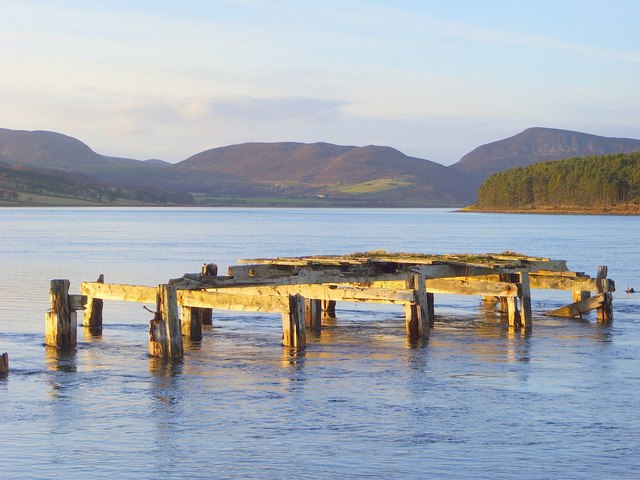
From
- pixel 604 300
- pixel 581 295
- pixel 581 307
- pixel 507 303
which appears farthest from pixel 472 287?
pixel 581 295

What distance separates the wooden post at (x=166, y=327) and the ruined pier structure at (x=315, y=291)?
0.02 m

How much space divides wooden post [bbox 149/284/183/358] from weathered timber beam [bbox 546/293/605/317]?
14.6 m

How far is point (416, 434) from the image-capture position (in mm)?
16969

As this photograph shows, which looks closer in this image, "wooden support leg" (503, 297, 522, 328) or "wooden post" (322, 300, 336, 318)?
"wooden support leg" (503, 297, 522, 328)

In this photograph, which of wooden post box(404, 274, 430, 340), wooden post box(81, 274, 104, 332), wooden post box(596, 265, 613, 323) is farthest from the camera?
wooden post box(596, 265, 613, 323)

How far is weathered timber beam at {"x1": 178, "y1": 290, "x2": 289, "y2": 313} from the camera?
24.0 metres

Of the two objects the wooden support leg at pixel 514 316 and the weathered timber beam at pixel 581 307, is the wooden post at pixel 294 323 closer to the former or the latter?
the wooden support leg at pixel 514 316

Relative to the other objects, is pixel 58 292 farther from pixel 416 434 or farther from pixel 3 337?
pixel 416 434

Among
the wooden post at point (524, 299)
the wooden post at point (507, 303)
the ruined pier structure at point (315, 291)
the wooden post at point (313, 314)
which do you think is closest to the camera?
the ruined pier structure at point (315, 291)

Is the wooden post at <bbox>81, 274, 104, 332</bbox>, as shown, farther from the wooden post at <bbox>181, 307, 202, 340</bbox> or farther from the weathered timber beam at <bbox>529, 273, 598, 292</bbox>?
the weathered timber beam at <bbox>529, 273, 598, 292</bbox>

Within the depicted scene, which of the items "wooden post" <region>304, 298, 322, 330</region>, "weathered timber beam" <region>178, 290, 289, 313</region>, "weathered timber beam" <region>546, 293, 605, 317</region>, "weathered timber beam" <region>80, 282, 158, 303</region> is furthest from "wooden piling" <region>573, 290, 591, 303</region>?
"weathered timber beam" <region>80, 282, 158, 303</region>

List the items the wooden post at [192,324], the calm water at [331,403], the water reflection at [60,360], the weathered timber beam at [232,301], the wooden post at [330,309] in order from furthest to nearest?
1. the wooden post at [330,309]
2. the wooden post at [192,324]
3. the weathered timber beam at [232,301]
4. the water reflection at [60,360]
5. the calm water at [331,403]

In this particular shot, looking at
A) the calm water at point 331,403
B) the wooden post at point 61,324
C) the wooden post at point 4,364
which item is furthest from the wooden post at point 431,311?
the wooden post at point 4,364

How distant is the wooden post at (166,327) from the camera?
23.0 m
